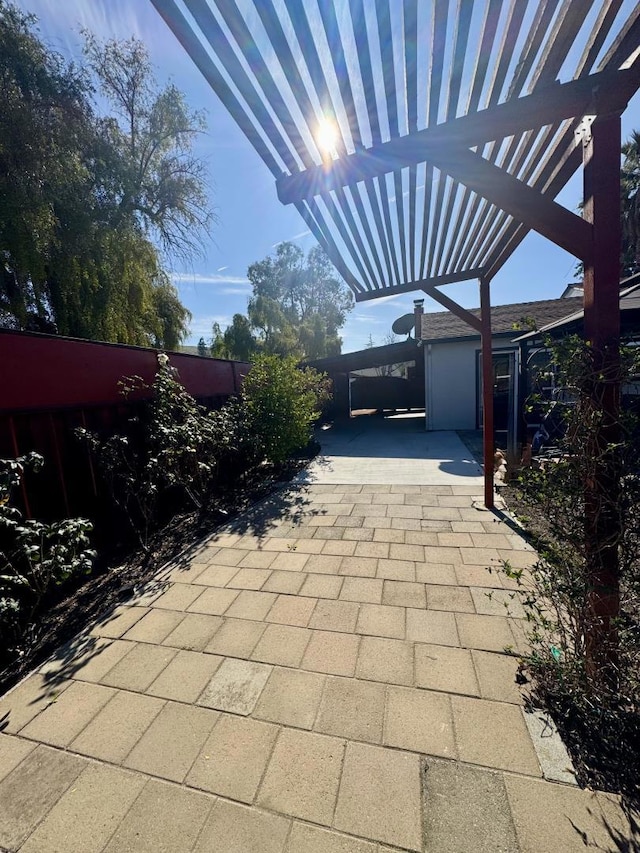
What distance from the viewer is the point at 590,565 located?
137 cm

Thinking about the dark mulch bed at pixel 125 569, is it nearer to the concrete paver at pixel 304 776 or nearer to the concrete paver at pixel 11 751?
the concrete paver at pixel 11 751

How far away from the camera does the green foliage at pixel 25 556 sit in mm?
1868

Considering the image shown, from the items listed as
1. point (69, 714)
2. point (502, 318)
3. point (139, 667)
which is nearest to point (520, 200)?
point (139, 667)

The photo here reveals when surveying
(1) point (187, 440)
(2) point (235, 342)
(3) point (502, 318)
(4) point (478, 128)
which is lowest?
(1) point (187, 440)

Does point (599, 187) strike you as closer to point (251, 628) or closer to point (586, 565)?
point (586, 565)

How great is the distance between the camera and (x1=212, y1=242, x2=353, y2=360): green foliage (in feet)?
66.0

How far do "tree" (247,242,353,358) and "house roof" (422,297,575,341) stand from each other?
11.4 metres

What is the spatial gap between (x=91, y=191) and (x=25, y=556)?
8.47m

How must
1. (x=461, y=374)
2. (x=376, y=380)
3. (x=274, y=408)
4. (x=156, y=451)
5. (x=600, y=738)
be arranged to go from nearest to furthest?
1. (x=600, y=738)
2. (x=156, y=451)
3. (x=274, y=408)
4. (x=461, y=374)
5. (x=376, y=380)

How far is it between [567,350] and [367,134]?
52.3 inches

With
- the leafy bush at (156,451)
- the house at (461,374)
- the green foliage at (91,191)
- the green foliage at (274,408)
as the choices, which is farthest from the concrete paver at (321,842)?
the house at (461,374)

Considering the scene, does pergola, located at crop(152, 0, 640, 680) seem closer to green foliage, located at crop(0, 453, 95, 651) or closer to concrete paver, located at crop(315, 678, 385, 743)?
concrete paver, located at crop(315, 678, 385, 743)

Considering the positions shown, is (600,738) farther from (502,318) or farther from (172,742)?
(502,318)

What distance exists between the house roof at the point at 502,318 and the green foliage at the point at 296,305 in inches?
419
